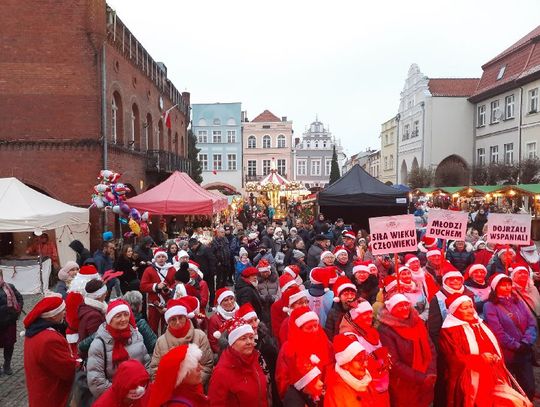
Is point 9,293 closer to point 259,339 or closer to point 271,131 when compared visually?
point 259,339

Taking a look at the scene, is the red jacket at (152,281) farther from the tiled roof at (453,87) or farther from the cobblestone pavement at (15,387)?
the tiled roof at (453,87)

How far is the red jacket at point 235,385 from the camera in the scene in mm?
3686

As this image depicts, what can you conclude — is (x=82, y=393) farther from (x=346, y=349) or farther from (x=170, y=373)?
(x=346, y=349)

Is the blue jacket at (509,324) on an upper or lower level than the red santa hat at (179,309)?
lower

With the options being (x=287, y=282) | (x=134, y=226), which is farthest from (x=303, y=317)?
(x=134, y=226)

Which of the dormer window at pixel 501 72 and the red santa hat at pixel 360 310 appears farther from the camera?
the dormer window at pixel 501 72

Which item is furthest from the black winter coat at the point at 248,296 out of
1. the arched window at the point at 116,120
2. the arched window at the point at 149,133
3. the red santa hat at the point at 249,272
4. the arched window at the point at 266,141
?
the arched window at the point at 266,141

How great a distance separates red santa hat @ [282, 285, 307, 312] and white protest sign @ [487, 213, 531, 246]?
12.7 ft

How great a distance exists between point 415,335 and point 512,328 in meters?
1.44

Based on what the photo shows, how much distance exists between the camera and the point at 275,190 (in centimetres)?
3017

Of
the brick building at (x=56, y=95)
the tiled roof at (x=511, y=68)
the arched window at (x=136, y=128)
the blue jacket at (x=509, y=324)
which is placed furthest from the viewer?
the tiled roof at (x=511, y=68)

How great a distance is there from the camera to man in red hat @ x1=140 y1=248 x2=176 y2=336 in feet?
24.0

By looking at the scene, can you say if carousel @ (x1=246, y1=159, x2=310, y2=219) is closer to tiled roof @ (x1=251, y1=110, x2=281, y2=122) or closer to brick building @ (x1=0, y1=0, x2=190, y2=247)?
brick building @ (x1=0, y1=0, x2=190, y2=247)

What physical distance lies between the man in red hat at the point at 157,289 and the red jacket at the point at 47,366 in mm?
2889
